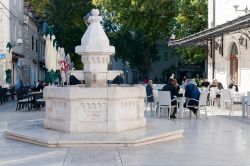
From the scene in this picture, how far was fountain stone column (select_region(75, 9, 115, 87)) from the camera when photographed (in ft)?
41.8

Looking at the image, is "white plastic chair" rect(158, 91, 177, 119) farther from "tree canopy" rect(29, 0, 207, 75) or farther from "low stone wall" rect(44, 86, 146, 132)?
"tree canopy" rect(29, 0, 207, 75)

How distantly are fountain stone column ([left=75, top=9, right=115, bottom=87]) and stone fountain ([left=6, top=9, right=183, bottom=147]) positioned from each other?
80 millimetres

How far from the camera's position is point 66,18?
4975 cm

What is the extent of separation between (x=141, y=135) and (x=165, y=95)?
21.6ft

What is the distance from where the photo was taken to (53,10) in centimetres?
4984

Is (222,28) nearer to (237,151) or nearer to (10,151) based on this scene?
(237,151)

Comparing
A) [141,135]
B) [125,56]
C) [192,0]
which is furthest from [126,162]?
[125,56]

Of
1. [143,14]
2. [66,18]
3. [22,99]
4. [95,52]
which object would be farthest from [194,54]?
[95,52]

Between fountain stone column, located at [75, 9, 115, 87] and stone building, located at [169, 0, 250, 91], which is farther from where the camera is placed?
stone building, located at [169, 0, 250, 91]

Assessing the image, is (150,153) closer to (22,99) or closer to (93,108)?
(93,108)

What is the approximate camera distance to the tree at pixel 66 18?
4919 centimetres

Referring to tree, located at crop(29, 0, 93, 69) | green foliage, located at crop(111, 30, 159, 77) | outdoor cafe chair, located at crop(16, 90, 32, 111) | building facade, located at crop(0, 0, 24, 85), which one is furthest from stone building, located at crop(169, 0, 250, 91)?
green foliage, located at crop(111, 30, 159, 77)

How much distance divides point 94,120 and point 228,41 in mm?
18308

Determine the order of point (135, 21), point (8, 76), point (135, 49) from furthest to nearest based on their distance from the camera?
point (135, 49)
point (135, 21)
point (8, 76)
